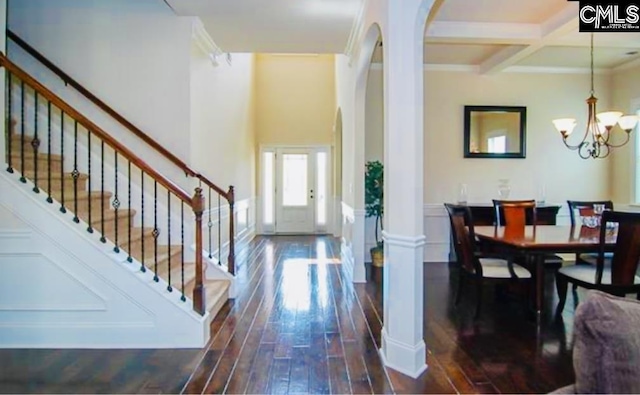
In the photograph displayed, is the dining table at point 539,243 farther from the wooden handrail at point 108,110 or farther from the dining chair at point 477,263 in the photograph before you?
the wooden handrail at point 108,110

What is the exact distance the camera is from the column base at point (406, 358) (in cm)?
250

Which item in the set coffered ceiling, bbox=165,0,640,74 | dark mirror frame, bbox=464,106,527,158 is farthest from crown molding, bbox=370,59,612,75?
dark mirror frame, bbox=464,106,527,158

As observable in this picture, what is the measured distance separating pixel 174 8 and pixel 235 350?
323cm

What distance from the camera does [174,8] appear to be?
3857 mm

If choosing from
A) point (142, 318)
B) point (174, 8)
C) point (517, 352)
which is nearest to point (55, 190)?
point (142, 318)

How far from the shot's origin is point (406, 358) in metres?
2.52

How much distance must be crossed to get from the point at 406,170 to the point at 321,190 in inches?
271

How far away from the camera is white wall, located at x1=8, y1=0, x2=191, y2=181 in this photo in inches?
157

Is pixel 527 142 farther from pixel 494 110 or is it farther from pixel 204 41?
pixel 204 41

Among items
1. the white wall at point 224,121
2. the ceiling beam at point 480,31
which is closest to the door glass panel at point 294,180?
the white wall at point 224,121

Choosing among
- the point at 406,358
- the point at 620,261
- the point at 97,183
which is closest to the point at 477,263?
the point at 620,261

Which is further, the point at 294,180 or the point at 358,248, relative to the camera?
the point at 294,180

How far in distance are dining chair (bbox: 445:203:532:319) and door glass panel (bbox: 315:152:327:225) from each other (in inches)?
226

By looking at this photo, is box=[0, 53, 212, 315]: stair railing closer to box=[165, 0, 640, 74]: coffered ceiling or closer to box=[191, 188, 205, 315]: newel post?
box=[191, 188, 205, 315]: newel post
